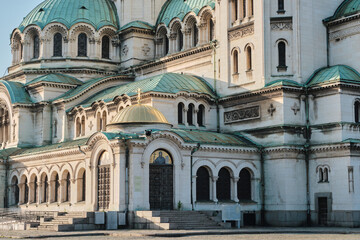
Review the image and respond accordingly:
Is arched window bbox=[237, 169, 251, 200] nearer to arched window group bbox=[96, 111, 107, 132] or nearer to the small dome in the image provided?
the small dome

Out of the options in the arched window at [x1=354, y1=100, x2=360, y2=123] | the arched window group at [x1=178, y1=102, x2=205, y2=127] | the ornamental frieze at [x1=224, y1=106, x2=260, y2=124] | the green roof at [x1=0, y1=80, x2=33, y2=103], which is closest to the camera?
the arched window at [x1=354, y1=100, x2=360, y2=123]

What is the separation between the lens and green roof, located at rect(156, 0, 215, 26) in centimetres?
5266

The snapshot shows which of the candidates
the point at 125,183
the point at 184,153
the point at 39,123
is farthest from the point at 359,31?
the point at 39,123

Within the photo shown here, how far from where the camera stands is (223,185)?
145 feet

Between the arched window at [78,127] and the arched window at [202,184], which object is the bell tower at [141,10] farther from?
the arched window at [202,184]

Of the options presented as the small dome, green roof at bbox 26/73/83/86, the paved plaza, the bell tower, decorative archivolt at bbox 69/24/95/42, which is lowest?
the paved plaza

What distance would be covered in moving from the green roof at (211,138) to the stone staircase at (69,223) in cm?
777

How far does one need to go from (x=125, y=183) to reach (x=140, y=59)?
20544 millimetres

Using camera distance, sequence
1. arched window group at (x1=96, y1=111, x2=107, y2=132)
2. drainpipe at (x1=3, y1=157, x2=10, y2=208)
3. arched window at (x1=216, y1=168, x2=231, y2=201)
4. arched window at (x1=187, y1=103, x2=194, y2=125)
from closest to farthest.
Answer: arched window at (x1=216, y1=168, x2=231, y2=201) < arched window at (x1=187, y1=103, x2=194, y2=125) < arched window group at (x1=96, y1=111, x2=107, y2=132) < drainpipe at (x1=3, y1=157, x2=10, y2=208)

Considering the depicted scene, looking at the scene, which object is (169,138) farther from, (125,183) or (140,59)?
(140,59)

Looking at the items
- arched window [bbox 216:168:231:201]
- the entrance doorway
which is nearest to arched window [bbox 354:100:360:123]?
arched window [bbox 216:168:231:201]

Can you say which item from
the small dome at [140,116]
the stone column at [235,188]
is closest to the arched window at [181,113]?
the small dome at [140,116]

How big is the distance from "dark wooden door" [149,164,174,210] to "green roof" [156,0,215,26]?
15.4 metres

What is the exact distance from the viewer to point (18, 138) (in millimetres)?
57312
